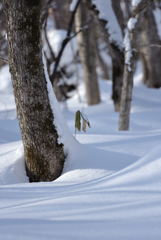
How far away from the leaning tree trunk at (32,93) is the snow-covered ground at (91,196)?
18 cm

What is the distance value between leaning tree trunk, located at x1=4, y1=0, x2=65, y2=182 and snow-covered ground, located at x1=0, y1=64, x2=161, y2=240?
0.60 ft

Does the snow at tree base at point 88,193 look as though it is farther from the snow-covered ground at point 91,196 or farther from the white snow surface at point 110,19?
the white snow surface at point 110,19

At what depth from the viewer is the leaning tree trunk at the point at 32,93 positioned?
370 centimetres

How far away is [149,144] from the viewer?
4.50 m

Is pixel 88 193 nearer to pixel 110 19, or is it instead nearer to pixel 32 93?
pixel 32 93

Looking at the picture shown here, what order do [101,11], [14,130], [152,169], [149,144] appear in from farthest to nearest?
1. [101,11]
2. [14,130]
3. [149,144]
4. [152,169]

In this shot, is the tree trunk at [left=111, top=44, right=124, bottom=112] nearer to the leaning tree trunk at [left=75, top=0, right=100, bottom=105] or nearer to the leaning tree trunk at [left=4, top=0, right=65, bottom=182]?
the leaning tree trunk at [left=75, top=0, right=100, bottom=105]

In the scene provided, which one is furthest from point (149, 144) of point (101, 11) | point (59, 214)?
point (101, 11)

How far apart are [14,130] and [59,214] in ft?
13.1

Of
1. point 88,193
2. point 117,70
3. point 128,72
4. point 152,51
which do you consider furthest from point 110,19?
point 88,193

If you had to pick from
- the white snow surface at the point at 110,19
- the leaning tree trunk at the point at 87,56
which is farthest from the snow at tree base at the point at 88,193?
the leaning tree trunk at the point at 87,56

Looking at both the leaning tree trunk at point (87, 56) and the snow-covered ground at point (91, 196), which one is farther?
the leaning tree trunk at point (87, 56)

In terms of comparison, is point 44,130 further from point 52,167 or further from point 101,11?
point 101,11

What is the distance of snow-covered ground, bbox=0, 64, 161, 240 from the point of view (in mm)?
1992
